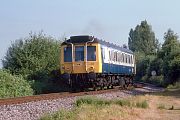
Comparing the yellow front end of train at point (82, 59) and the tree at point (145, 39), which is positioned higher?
the tree at point (145, 39)

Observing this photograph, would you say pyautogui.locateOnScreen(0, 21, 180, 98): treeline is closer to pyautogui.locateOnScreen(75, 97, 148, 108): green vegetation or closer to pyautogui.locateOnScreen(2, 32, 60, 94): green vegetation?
pyautogui.locateOnScreen(2, 32, 60, 94): green vegetation

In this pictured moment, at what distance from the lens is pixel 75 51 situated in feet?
88.9

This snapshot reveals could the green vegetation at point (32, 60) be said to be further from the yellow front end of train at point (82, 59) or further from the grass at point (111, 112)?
the grass at point (111, 112)

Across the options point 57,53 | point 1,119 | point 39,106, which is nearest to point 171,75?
point 57,53

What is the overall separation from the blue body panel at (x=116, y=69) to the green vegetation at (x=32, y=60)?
391cm

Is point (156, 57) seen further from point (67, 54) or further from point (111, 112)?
point (111, 112)

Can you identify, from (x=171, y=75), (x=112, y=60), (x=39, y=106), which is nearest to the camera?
(x=39, y=106)

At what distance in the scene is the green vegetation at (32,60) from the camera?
31.0m

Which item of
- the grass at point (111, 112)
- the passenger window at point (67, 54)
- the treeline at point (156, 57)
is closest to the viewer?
the grass at point (111, 112)

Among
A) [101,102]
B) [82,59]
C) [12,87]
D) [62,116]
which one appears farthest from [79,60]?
→ [62,116]

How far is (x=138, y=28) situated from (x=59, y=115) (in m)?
108

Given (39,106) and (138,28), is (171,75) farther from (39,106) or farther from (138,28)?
(138,28)

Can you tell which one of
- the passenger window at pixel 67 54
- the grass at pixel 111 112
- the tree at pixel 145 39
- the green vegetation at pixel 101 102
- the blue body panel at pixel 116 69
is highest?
the tree at pixel 145 39

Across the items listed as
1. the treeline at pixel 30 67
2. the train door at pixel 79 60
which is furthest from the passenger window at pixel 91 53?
the treeline at pixel 30 67
